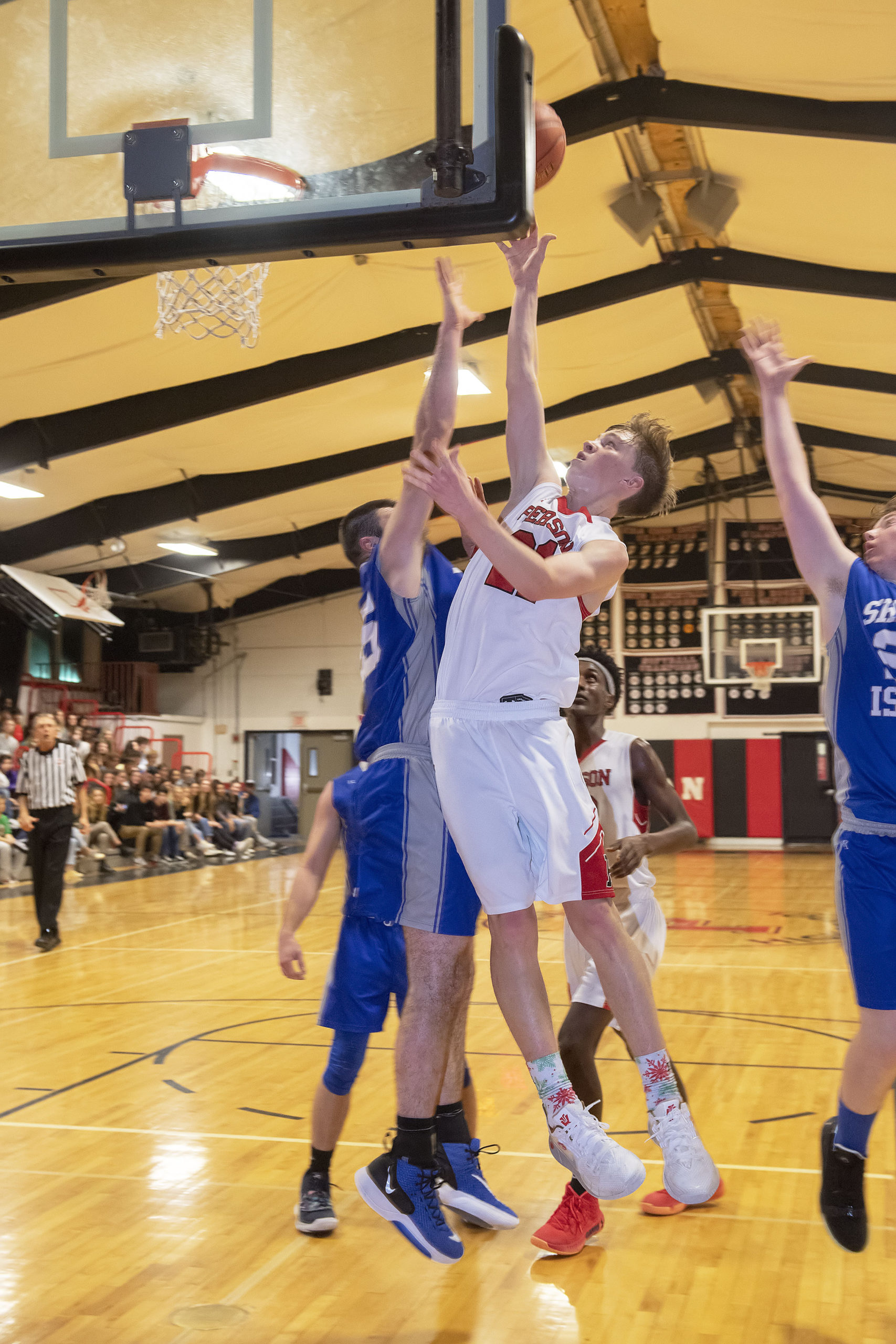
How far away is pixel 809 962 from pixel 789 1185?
500 centimetres

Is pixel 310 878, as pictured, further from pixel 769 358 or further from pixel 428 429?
pixel 769 358

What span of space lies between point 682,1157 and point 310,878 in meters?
1.50

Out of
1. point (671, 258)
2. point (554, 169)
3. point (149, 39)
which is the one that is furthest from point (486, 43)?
point (671, 258)

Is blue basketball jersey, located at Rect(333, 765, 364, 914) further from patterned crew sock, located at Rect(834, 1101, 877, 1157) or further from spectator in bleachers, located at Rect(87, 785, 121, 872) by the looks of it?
spectator in bleachers, located at Rect(87, 785, 121, 872)

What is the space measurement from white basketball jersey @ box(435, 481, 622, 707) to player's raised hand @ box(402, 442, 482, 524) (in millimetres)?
224

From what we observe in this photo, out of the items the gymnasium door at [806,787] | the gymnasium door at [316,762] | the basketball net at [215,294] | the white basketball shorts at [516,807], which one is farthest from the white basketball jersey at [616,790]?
the gymnasium door at [316,762]

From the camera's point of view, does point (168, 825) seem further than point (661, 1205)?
Yes

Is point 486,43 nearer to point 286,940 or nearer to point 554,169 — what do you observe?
point 554,169

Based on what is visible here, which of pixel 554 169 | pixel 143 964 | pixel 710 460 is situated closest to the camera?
pixel 554 169

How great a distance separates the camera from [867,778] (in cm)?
290

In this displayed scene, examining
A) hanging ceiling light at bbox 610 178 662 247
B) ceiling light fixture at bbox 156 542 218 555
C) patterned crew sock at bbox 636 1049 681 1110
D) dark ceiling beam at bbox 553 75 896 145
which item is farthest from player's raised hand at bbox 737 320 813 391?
ceiling light fixture at bbox 156 542 218 555

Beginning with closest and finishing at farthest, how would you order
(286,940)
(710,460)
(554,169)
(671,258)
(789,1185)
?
(554,169) < (286,940) < (789,1185) < (671,258) < (710,460)

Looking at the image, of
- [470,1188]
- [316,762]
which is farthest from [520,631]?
[316,762]

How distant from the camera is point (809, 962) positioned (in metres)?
8.70
